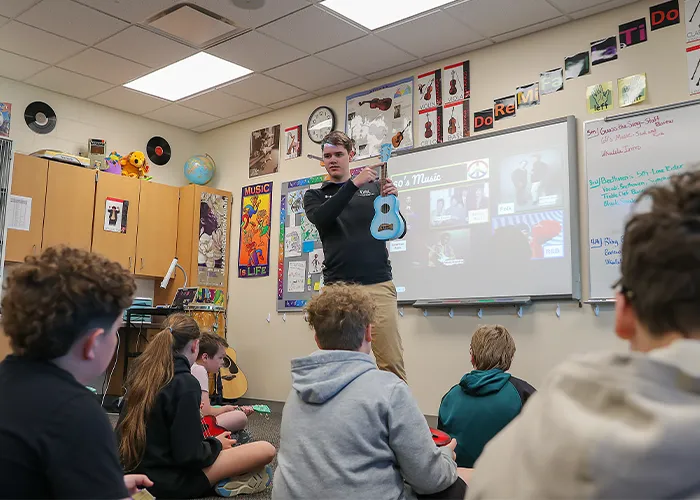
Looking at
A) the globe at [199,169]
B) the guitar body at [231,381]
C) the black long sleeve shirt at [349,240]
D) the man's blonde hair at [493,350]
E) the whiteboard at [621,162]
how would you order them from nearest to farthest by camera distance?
the man's blonde hair at [493,350] < the black long sleeve shirt at [349,240] < the whiteboard at [621,162] < the guitar body at [231,381] < the globe at [199,169]

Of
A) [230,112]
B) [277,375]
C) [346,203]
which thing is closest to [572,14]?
[346,203]

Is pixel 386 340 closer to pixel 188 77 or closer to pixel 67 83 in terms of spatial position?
pixel 188 77

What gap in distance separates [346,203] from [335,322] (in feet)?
4.61

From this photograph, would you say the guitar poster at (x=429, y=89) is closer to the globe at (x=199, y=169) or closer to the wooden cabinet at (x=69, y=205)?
the globe at (x=199, y=169)

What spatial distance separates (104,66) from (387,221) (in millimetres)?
3202

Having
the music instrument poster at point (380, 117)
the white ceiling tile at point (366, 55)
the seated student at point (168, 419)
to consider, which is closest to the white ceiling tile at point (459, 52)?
the white ceiling tile at point (366, 55)

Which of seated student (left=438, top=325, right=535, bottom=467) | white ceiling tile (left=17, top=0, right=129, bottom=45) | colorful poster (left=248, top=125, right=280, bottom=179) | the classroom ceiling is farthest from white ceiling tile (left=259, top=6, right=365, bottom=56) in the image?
seated student (left=438, top=325, right=535, bottom=467)

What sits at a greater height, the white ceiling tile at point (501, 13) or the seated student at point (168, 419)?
the white ceiling tile at point (501, 13)

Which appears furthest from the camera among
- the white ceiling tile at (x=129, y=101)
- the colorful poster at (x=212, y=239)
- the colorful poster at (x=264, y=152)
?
the colorful poster at (x=212, y=239)

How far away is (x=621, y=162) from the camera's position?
389 centimetres

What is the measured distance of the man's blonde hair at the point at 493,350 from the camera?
2441mm

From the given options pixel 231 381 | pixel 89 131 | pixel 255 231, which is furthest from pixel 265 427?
pixel 89 131

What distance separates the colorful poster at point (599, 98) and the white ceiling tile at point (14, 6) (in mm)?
3542

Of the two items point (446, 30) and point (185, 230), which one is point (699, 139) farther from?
point (185, 230)
